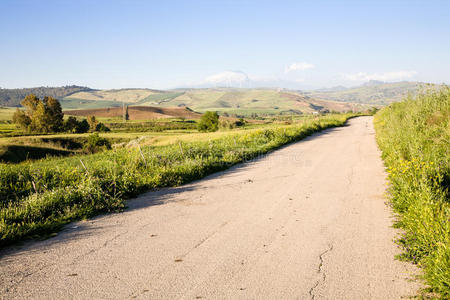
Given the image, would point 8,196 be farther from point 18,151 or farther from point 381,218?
point 18,151

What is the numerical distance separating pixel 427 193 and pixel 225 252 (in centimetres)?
362

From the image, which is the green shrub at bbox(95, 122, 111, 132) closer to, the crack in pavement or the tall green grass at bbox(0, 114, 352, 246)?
the tall green grass at bbox(0, 114, 352, 246)

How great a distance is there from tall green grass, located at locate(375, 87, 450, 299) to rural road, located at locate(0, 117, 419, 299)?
317 mm

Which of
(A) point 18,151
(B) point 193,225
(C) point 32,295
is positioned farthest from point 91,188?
(A) point 18,151

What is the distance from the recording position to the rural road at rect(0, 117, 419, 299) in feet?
12.6

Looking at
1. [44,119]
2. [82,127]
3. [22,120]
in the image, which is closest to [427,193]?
[44,119]

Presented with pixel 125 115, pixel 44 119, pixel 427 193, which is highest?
pixel 125 115

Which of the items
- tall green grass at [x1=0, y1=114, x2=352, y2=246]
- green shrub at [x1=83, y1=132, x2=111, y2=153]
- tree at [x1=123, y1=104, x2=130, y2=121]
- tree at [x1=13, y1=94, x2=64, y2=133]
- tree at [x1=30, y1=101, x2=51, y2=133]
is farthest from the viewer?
tree at [x1=123, y1=104, x2=130, y2=121]

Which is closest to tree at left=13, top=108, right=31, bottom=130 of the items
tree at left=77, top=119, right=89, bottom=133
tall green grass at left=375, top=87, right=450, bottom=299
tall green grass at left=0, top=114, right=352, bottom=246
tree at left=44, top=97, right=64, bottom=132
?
tree at left=44, top=97, right=64, bottom=132

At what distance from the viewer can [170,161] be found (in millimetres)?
12336

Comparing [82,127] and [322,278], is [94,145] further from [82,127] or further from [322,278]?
[322,278]

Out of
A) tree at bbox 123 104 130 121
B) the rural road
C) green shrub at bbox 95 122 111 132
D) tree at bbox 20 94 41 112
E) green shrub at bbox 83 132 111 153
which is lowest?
green shrub at bbox 83 132 111 153

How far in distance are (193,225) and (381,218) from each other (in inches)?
150

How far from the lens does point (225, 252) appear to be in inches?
190
